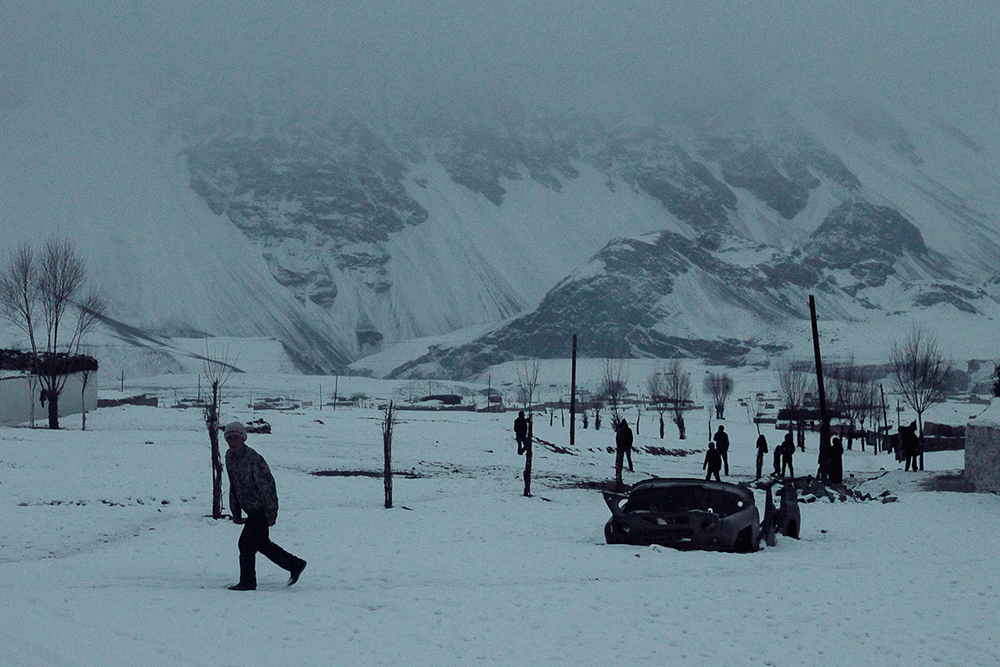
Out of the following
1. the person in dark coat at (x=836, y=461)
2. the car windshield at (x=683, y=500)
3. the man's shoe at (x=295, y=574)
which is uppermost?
the car windshield at (x=683, y=500)

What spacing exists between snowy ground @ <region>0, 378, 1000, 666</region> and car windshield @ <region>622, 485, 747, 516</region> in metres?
0.97

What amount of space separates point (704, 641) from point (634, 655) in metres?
0.79

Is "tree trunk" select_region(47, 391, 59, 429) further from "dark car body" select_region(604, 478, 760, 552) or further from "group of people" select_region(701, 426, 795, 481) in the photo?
"dark car body" select_region(604, 478, 760, 552)

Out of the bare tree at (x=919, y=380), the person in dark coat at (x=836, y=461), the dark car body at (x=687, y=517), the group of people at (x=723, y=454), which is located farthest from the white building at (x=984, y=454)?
the dark car body at (x=687, y=517)

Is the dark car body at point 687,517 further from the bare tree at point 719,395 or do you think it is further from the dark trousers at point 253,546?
the bare tree at point 719,395

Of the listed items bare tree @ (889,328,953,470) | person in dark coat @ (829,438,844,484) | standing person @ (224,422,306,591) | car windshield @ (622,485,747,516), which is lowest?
person in dark coat @ (829,438,844,484)

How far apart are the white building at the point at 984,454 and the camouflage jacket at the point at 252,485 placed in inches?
760

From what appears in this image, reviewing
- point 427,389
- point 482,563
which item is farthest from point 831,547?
point 427,389

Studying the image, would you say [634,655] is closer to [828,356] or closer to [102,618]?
[102,618]

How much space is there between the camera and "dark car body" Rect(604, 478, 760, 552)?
42.3 ft

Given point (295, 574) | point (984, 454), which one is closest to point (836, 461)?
point (984, 454)

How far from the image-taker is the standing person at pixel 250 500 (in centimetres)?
893

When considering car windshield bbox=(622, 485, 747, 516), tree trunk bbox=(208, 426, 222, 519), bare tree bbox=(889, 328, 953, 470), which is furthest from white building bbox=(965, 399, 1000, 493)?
tree trunk bbox=(208, 426, 222, 519)

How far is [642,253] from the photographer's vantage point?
19450 centimetres
